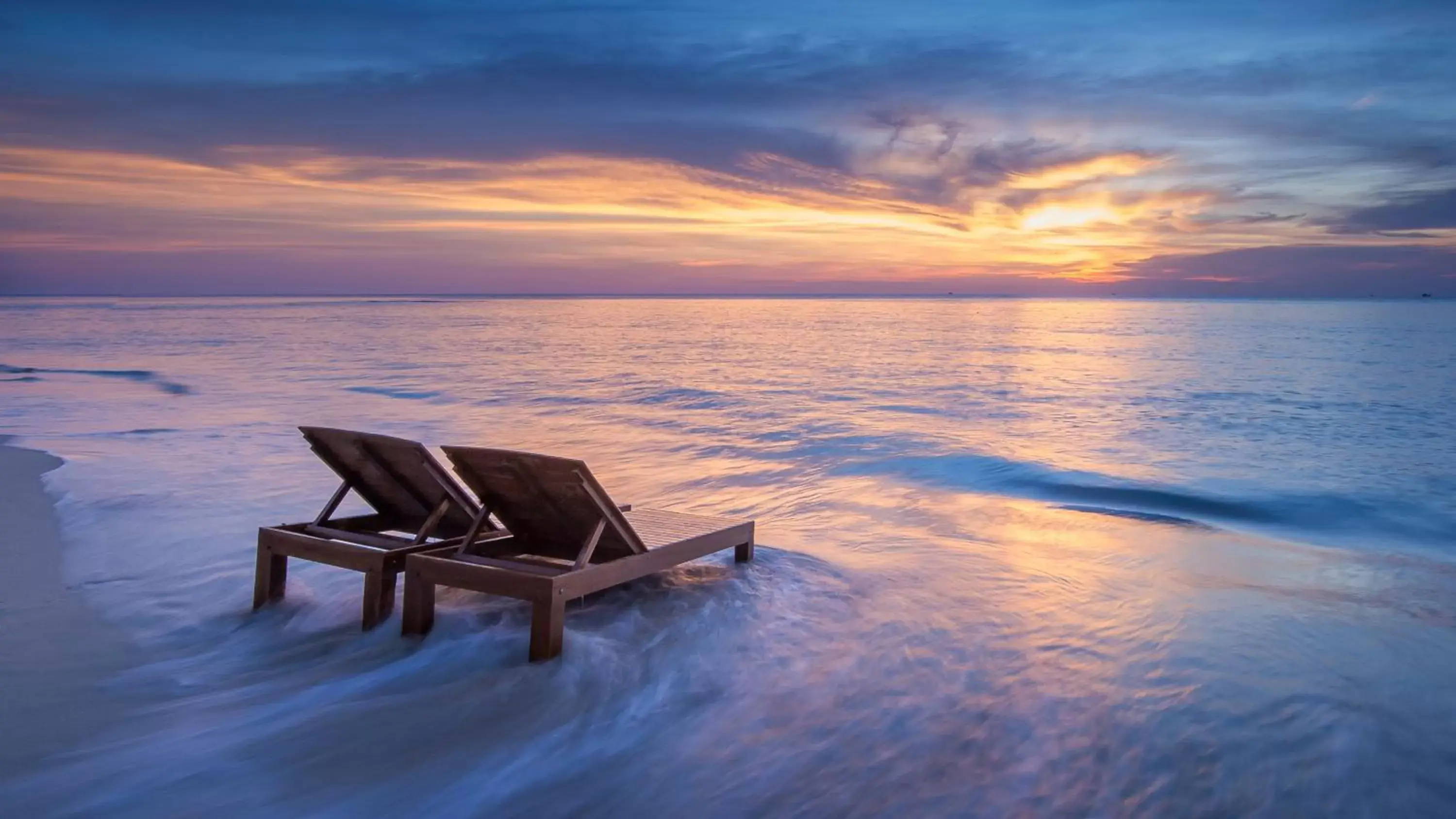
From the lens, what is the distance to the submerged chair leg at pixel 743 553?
842 centimetres

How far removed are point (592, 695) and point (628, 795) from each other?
3.39ft

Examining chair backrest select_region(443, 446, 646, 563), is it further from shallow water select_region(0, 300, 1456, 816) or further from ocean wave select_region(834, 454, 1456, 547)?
ocean wave select_region(834, 454, 1456, 547)

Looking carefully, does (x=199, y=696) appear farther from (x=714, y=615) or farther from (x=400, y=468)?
(x=714, y=615)

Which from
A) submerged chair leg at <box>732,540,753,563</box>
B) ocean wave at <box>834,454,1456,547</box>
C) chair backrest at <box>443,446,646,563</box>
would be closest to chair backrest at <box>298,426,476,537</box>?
chair backrest at <box>443,446,646,563</box>

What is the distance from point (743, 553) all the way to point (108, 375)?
23623mm

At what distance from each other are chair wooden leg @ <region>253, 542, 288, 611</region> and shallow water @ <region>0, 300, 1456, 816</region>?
0.16m

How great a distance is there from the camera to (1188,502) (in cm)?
1341

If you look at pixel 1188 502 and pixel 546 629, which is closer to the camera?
pixel 546 629

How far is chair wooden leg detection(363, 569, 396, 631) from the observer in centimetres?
Answer: 638

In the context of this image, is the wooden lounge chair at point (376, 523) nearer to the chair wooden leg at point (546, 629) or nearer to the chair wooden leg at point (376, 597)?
the chair wooden leg at point (376, 597)

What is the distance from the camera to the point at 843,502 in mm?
12367

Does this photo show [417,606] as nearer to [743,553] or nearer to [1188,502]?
[743,553]

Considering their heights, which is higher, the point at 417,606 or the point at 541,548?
the point at 541,548

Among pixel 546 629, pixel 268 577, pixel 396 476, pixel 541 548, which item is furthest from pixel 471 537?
pixel 268 577
